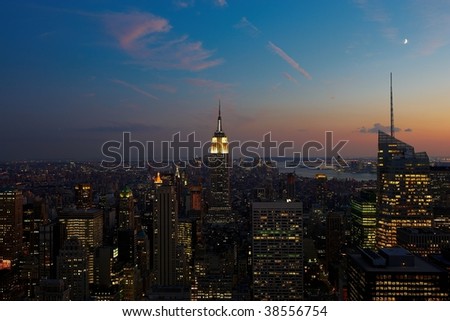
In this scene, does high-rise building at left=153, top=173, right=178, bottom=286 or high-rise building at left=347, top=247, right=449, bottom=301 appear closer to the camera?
high-rise building at left=347, top=247, right=449, bottom=301

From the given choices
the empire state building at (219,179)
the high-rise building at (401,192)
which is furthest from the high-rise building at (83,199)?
the high-rise building at (401,192)

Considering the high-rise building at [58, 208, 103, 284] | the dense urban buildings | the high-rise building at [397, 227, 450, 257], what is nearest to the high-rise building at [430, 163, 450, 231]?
the dense urban buildings

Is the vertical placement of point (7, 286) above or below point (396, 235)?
below

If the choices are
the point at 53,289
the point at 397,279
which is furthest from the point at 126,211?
the point at 397,279

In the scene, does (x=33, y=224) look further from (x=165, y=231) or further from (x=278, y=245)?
(x=278, y=245)

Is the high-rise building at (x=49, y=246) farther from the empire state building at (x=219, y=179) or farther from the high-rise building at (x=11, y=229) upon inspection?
the empire state building at (x=219, y=179)

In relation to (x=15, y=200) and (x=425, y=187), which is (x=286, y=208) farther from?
(x=15, y=200)

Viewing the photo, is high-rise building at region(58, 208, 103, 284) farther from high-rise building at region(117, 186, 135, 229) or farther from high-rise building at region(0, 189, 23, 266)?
high-rise building at region(0, 189, 23, 266)
